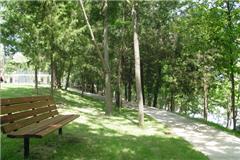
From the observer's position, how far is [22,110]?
655 cm

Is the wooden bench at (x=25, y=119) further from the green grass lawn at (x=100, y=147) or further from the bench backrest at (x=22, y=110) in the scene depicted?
the green grass lawn at (x=100, y=147)

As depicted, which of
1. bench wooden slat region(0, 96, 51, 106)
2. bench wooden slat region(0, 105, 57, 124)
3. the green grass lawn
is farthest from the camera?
the green grass lawn

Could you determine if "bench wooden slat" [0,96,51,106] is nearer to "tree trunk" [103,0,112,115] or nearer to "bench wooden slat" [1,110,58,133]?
"bench wooden slat" [1,110,58,133]

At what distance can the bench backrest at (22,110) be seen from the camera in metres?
5.69

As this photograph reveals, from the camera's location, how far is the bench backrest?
569 centimetres

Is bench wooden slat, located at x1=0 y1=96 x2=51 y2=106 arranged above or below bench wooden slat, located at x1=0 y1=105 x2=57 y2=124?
above

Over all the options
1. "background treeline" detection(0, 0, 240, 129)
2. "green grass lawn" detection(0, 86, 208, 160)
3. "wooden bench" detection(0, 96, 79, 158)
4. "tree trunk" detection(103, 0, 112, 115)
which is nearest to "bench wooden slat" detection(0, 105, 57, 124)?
"wooden bench" detection(0, 96, 79, 158)

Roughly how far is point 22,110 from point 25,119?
19 centimetres

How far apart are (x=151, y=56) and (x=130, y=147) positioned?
825 inches

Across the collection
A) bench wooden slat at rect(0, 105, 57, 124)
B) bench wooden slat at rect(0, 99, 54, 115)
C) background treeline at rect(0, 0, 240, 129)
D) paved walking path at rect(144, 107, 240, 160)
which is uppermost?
background treeline at rect(0, 0, 240, 129)

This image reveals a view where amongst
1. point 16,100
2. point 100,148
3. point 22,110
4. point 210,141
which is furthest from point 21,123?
point 210,141

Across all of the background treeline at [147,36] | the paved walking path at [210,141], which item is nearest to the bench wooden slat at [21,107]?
the paved walking path at [210,141]

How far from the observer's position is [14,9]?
16422mm

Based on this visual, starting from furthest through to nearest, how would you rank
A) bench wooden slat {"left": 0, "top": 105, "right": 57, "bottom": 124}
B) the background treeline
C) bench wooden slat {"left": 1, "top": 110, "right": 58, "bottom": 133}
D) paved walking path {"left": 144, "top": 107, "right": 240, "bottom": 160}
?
the background treeline, paved walking path {"left": 144, "top": 107, "right": 240, "bottom": 160}, bench wooden slat {"left": 0, "top": 105, "right": 57, "bottom": 124}, bench wooden slat {"left": 1, "top": 110, "right": 58, "bottom": 133}
